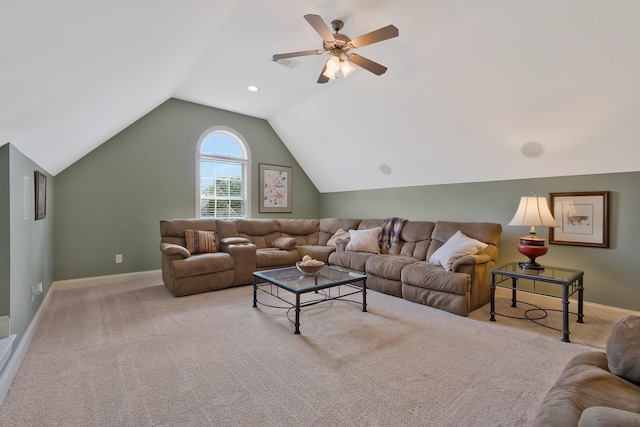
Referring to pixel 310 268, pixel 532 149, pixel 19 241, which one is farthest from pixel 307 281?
pixel 532 149

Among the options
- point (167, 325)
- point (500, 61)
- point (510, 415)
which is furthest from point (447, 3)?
point (167, 325)

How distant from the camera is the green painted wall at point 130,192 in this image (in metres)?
4.21

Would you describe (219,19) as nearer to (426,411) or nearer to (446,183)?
(426,411)

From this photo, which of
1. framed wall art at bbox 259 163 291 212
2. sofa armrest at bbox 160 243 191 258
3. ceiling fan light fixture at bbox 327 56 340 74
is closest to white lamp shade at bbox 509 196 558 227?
ceiling fan light fixture at bbox 327 56 340 74

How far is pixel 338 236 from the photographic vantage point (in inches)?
211

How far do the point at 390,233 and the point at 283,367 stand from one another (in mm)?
3055

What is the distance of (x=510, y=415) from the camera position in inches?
65.4

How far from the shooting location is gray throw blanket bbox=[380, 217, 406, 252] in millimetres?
4688

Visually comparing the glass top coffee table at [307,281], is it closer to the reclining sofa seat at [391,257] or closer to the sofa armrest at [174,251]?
the reclining sofa seat at [391,257]

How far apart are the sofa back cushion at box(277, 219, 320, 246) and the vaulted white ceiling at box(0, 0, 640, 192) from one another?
2.00 meters

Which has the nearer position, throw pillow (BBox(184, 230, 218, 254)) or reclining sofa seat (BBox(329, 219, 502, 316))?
reclining sofa seat (BBox(329, 219, 502, 316))

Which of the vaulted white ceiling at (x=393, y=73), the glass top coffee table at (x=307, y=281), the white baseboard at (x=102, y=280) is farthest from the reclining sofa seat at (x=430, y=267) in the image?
the white baseboard at (x=102, y=280)

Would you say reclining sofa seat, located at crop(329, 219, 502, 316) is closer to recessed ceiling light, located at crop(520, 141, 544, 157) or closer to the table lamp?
the table lamp

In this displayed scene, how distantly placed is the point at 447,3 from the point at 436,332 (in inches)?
111
